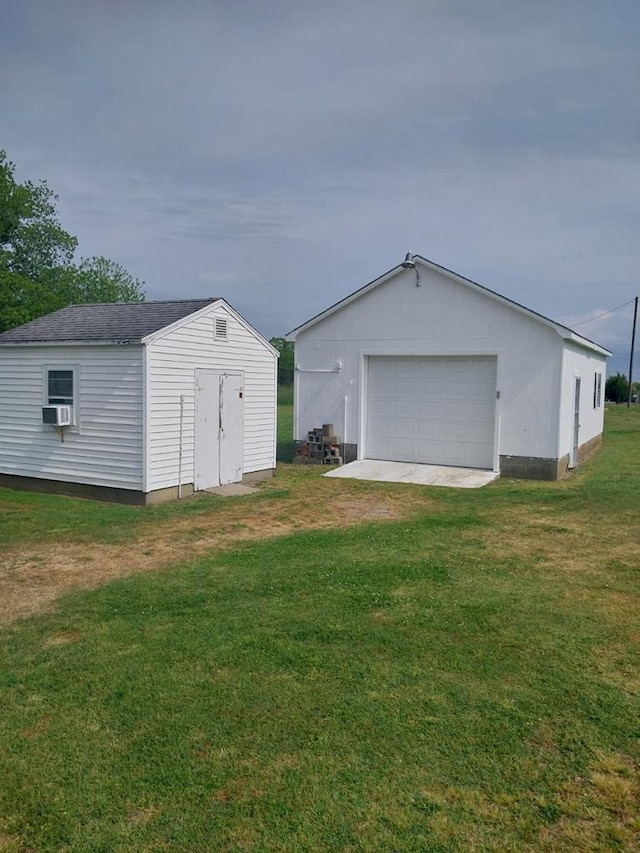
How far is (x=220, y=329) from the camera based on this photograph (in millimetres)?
12180

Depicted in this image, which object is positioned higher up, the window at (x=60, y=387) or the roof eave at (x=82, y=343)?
the roof eave at (x=82, y=343)

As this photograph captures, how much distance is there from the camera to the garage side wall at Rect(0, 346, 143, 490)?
35.0 ft

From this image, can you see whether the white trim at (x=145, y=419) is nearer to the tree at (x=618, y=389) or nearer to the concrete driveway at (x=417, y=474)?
the concrete driveway at (x=417, y=474)

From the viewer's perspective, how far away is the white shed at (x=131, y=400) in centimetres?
1068

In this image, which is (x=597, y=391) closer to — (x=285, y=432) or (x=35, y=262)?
(x=285, y=432)

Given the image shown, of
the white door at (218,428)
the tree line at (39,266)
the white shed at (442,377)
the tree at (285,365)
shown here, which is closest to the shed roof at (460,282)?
the white shed at (442,377)

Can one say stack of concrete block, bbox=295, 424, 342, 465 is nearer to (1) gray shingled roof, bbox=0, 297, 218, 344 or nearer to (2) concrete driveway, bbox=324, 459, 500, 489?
(2) concrete driveway, bbox=324, 459, 500, 489

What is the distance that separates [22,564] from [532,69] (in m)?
12.0

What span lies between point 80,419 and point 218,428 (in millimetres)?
2411

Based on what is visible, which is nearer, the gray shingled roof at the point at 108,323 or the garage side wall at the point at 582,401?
the gray shingled roof at the point at 108,323

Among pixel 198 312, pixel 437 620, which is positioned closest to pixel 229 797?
pixel 437 620

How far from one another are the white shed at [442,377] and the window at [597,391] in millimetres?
2566

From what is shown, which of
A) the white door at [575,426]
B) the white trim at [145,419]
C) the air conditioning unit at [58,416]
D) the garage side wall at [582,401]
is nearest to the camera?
the white trim at [145,419]

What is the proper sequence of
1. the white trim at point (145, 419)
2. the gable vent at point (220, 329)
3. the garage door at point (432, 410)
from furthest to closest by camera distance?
the garage door at point (432, 410)
the gable vent at point (220, 329)
the white trim at point (145, 419)
